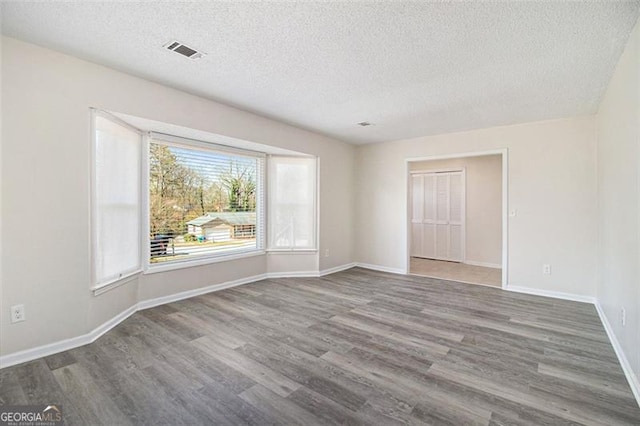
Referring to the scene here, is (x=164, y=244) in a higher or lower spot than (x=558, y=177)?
lower

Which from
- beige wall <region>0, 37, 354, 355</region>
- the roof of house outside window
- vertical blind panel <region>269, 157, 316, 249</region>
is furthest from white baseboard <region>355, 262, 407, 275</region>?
beige wall <region>0, 37, 354, 355</region>

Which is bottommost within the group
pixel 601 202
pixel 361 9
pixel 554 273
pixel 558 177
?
pixel 554 273

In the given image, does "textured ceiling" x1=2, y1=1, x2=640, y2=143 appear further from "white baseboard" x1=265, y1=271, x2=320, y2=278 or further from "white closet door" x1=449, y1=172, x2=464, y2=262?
"white closet door" x1=449, y1=172, x2=464, y2=262

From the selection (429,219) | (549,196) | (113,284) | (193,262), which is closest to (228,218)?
(193,262)

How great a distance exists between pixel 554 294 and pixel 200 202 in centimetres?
523

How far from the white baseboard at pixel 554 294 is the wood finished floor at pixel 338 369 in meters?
0.38

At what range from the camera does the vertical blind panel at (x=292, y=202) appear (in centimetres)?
513

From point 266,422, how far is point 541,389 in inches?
73.8

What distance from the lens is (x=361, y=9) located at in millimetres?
1918

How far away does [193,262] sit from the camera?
4.07m

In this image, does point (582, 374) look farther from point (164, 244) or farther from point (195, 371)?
point (164, 244)

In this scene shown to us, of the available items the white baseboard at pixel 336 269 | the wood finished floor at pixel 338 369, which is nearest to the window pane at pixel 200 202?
the wood finished floor at pixel 338 369

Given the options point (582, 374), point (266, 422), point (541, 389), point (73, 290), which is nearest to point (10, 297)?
point (73, 290)

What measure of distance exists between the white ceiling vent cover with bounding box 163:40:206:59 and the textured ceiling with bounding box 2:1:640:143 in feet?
0.24
